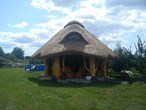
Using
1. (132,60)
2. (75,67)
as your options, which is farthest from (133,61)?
(75,67)

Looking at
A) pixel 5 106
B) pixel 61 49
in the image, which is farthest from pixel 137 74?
pixel 5 106

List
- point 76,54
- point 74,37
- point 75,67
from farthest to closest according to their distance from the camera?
point 75,67
point 74,37
point 76,54

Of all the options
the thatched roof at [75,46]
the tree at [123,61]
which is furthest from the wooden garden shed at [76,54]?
the tree at [123,61]

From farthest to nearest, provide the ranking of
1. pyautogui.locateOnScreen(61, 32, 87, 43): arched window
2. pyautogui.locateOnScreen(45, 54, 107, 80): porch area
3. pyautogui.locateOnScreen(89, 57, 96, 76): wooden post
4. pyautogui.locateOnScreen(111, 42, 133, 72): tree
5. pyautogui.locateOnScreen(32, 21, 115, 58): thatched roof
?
pyautogui.locateOnScreen(111, 42, 133, 72): tree, pyautogui.locateOnScreen(61, 32, 87, 43): arched window, pyautogui.locateOnScreen(45, 54, 107, 80): porch area, pyautogui.locateOnScreen(89, 57, 96, 76): wooden post, pyautogui.locateOnScreen(32, 21, 115, 58): thatched roof

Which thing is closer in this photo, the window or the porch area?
the porch area

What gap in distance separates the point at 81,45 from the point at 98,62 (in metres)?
3.00

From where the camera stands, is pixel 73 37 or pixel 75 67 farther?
pixel 75 67

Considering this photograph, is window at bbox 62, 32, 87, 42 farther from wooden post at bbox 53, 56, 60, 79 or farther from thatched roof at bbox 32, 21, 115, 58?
wooden post at bbox 53, 56, 60, 79

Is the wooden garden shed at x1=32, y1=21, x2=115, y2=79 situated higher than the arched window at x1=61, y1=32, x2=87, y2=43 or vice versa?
the arched window at x1=61, y1=32, x2=87, y2=43

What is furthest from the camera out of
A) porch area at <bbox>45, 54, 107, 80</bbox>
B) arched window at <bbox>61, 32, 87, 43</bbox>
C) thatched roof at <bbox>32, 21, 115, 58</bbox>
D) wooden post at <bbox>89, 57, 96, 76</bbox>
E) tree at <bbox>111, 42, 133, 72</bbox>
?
tree at <bbox>111, 42, 133, 72</bbox>

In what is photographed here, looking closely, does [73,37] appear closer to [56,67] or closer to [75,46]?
[75,46]

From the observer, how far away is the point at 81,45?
24.2m

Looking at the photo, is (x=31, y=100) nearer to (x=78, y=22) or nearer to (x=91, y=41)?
(x=91, y=41)

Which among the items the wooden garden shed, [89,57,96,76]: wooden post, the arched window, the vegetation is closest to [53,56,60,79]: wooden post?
the wooden garden shed
